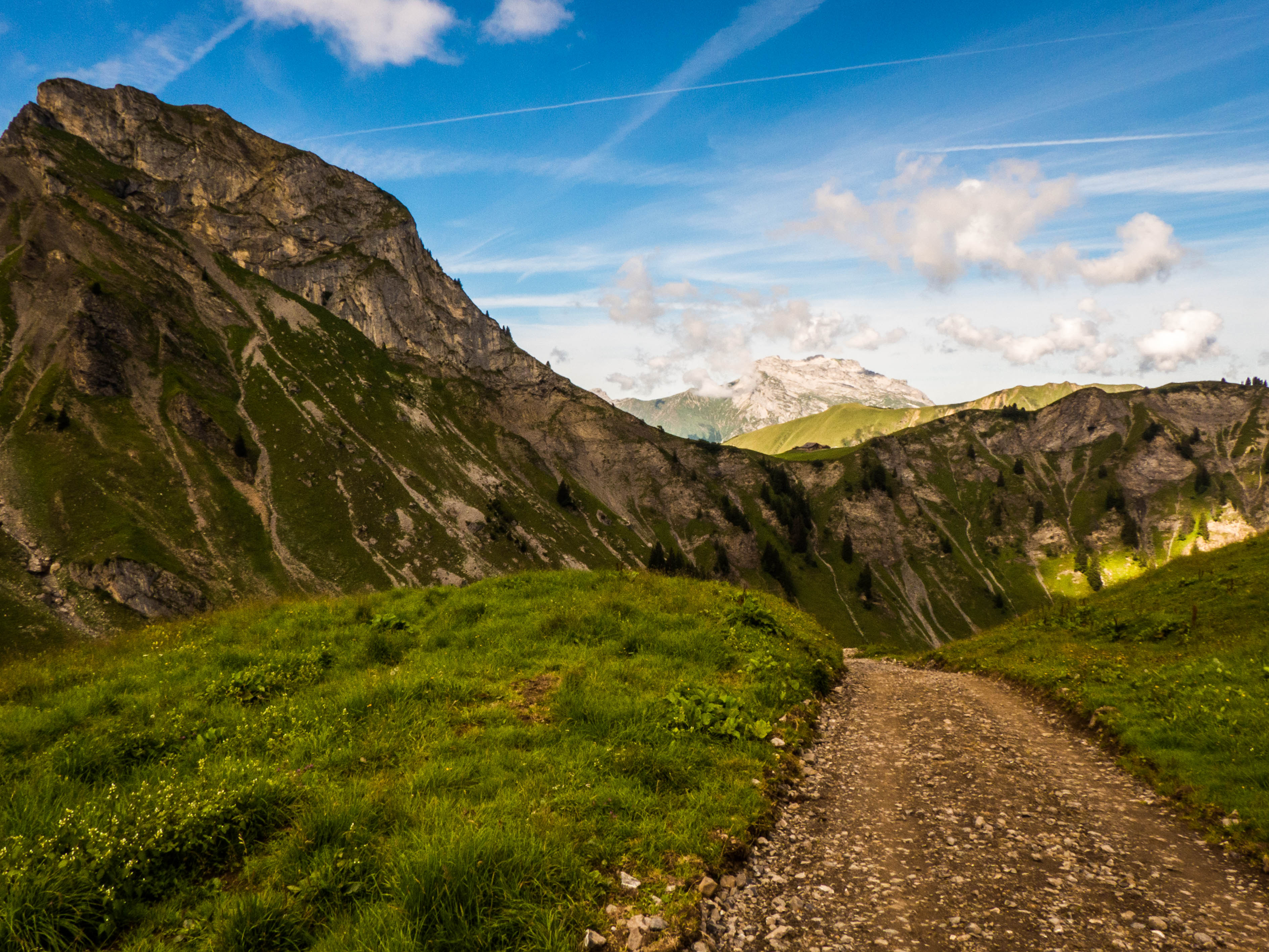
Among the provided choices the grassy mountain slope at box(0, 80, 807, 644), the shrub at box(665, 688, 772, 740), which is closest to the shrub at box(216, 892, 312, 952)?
the shrub at box(665, 688, 772, 740)

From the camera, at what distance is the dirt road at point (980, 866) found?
6520 mm

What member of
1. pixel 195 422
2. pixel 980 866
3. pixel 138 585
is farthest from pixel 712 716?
pixel 195 422

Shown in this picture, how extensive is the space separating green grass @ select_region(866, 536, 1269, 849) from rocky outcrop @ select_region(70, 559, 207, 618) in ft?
389

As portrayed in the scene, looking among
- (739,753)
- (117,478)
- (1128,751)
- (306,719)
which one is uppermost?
(117,478)

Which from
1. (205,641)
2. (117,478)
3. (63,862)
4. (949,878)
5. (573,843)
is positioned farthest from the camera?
(117,478)

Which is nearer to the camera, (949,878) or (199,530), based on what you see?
(949,878)

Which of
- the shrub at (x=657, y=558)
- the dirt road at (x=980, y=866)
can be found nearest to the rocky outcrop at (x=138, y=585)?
the dirt road at (x=980, y=866)

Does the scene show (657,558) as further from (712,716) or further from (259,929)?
(259,929)

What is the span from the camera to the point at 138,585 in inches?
3812

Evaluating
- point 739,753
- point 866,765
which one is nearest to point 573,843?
point 739,753

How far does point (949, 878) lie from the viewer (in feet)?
24.8

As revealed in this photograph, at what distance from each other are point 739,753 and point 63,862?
359 inches

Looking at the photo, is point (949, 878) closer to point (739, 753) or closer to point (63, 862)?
point (739, 753)

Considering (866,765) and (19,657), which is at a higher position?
(19,657)
